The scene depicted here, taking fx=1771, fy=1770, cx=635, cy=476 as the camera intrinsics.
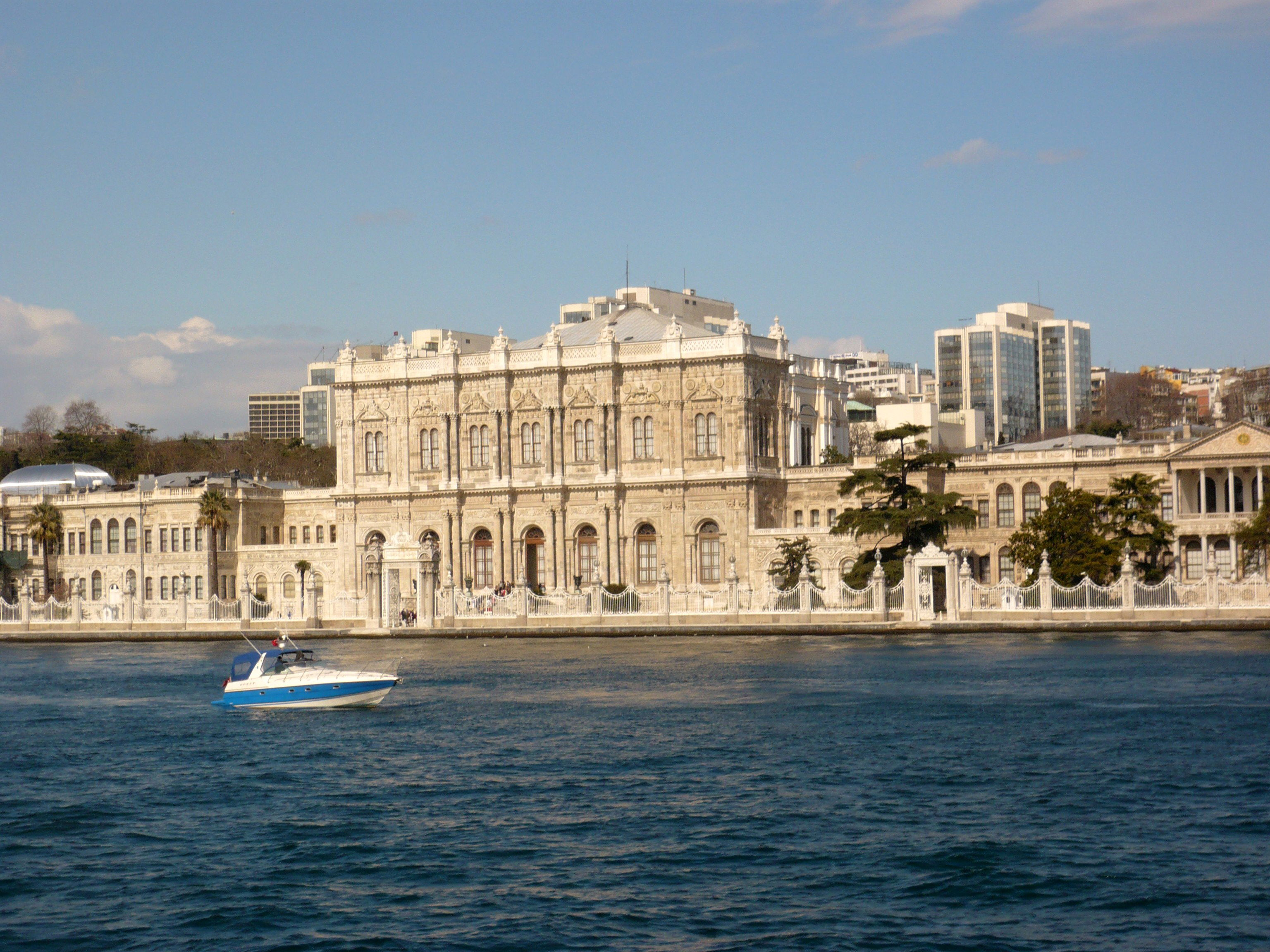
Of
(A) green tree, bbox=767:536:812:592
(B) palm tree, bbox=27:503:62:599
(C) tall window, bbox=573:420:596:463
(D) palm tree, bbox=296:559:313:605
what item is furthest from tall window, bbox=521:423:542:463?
(B) palm tree, bbox=27:503:62:599

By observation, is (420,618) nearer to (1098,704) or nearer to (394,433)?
(394,433)

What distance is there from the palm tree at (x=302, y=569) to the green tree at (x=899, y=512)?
2056 cm

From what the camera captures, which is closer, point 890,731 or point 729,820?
point 729,820

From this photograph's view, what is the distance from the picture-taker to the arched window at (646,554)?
6925 centimetres

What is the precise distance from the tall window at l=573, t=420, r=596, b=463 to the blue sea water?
30047 mm

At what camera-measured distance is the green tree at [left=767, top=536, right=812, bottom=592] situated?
208ft

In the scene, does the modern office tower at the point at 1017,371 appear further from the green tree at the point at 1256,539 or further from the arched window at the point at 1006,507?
the green tree at the point at 1256,539

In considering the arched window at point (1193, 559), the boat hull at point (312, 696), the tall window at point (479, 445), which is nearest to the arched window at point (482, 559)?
the tall window at point (479, 445)

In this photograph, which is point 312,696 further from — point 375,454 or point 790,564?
point 375,454

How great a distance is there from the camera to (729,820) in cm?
2355

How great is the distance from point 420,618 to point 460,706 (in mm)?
24067

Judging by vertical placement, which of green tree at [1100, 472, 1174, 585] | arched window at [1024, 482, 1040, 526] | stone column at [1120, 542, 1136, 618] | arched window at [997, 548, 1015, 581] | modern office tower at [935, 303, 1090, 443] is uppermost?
modern office tower at [935, 303, 1090, 443]

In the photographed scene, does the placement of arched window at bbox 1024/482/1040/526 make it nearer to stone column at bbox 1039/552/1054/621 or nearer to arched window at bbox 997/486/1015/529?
arched window at bbox 997/486/1015/529

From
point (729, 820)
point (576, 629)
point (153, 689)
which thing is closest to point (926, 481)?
point (576, 629)
